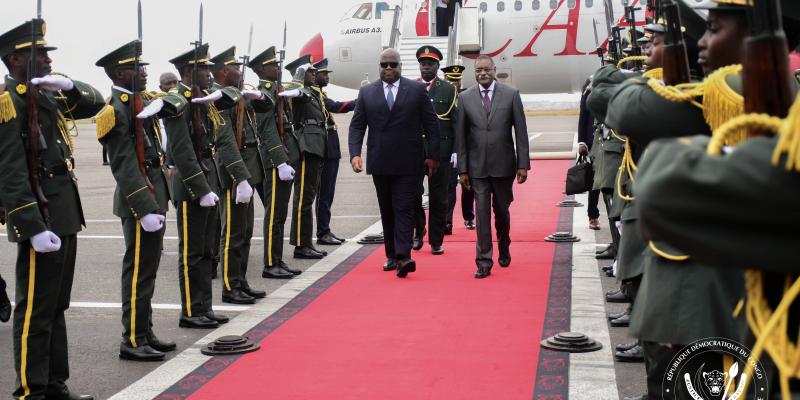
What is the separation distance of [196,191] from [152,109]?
0.88 metres

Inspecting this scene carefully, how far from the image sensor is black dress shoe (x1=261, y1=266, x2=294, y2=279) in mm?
9305

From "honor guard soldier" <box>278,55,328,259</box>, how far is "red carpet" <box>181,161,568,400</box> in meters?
0.68

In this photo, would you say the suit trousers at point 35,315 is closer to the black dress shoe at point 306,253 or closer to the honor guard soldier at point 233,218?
the honor guard soldier at point 233,218

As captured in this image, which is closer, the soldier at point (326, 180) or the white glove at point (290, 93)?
the white glove at point (290, 93)

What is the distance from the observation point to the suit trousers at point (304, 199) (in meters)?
10.4

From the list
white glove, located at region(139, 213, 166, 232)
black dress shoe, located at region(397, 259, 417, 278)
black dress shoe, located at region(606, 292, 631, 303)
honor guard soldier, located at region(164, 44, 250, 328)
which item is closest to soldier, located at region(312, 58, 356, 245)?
black dress shoe, located at region(397, 259, 417, 278)

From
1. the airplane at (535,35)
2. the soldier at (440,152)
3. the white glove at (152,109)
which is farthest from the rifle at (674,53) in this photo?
the airplane at (535,35)

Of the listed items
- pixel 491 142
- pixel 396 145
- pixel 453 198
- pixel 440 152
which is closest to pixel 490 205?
pixel 491 142

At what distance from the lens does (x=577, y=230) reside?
473 inches

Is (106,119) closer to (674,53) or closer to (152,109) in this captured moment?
(152,109)

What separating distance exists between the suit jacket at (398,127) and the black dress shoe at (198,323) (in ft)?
8.49

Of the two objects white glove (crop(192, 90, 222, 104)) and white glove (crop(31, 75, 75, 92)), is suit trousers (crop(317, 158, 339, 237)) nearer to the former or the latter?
white glove (crop(192, 90, 222, 104))

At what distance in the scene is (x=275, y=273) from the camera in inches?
367

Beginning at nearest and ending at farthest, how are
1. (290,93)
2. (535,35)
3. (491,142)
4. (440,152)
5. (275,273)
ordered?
(275,273) < (491,142) < (290,93) < (440,152) < (535,35)
